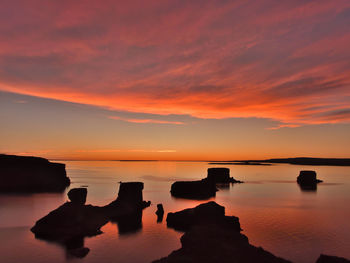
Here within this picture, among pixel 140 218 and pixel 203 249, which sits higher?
pixel 203 249

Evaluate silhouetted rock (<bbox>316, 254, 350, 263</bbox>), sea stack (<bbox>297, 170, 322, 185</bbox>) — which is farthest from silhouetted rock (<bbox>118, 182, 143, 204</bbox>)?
sea stack (<bbox>297, 170, 322, 185</bbox>)

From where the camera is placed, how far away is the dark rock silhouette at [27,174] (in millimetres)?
95688

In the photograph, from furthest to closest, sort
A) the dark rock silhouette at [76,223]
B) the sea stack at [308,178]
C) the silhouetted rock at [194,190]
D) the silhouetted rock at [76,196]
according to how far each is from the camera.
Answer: the sea stack at [308,178] → the silhouetted rock at [194,190] → the silhouetted rock at [76,196] → the dark rock silhouette at [76,223]

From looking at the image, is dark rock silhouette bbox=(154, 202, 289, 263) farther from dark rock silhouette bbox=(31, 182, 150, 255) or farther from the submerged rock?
the submerged rock

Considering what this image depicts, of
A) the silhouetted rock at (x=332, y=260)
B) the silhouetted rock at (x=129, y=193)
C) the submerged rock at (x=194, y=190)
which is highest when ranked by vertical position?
the silhouetted rock at (x=332, y=260)

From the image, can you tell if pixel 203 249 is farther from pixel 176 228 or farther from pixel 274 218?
pixel 274 218

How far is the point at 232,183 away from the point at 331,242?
364 ft

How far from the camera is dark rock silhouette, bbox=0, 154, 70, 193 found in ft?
314

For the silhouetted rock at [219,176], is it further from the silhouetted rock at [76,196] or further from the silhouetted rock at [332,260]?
the silhouetted rock at [332,260]

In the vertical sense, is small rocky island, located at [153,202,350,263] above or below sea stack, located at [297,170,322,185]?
above

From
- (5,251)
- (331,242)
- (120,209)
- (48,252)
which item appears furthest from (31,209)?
(331,242)

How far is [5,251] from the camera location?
33062 mm

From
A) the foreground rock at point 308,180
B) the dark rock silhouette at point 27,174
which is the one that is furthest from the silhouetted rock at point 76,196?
the foreground rock at point 308,180

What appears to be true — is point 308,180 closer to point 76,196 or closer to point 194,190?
point 194,190
